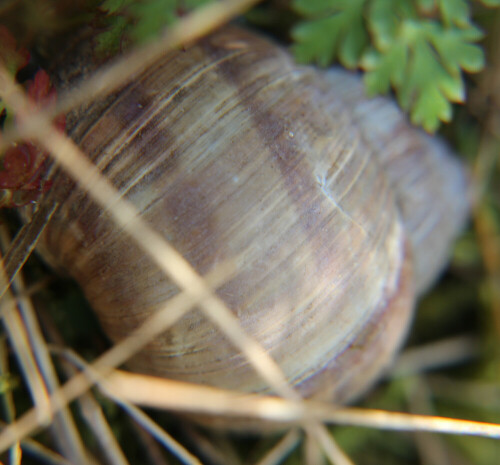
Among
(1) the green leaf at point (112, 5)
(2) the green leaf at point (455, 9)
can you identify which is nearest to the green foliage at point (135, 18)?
(1) the green leaf at point (112, 5)

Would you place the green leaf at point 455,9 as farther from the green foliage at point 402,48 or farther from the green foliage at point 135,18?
the green foliage at point 135,18

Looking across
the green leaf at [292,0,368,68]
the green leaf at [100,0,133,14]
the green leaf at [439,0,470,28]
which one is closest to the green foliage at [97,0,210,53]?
the green leaf at [100,0,133,14]

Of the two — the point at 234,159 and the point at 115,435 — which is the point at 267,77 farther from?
the point at 115,435

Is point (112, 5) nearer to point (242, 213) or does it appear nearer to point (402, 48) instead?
point (242, 213)

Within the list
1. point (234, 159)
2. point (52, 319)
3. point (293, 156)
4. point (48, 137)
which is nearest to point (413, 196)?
point (293, 156)

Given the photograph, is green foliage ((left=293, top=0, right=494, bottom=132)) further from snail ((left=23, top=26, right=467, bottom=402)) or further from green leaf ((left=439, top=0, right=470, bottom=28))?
snail ((left=23, top=26, right=467, bottom=402))

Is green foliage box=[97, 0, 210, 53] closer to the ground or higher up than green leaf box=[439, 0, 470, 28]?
higher up

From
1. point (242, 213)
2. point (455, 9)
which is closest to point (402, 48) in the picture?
point (455, 9)

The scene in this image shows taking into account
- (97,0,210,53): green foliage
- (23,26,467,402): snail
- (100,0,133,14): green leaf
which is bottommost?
(23,26,467,402): snail
